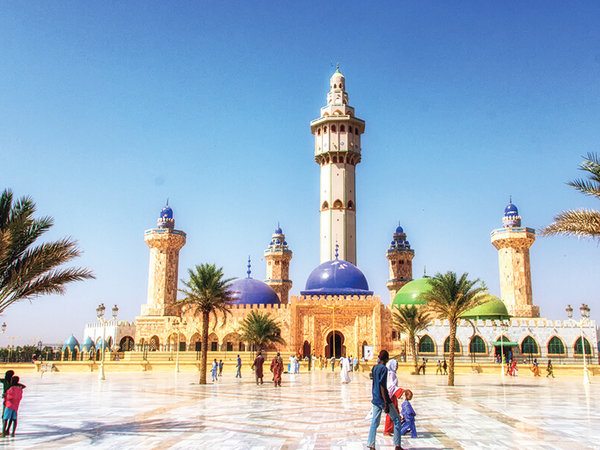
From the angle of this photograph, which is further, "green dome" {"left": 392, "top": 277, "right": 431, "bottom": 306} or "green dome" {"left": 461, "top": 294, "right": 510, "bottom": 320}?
"green dome" {"left": 392, "top": 277, "right": 431, "bottom": 306}

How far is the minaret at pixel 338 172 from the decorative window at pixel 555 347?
17.8 meters

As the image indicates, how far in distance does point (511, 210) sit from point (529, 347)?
53.6 ft

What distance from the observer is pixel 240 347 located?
4569 cm

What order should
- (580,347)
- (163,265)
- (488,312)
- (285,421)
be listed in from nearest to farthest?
(285,421)
(580,347)
(488,312)
(163,265)

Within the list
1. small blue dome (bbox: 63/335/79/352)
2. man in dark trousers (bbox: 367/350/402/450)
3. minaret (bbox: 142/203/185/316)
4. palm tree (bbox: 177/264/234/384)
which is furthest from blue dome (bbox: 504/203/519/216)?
man in dark trousers (bbox: 367/350/402/450)

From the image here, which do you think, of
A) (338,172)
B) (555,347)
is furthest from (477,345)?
(338,172)

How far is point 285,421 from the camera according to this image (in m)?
11.3

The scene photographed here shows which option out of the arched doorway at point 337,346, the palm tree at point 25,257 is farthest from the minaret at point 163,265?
the palm tree at point 25,257

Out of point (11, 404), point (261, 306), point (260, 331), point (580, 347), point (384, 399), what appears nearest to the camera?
point (384, 399)

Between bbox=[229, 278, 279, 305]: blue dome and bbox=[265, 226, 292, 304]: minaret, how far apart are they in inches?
632

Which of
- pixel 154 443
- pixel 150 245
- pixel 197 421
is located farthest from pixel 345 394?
pixel 150 245

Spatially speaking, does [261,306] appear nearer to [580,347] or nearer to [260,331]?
[260,331]

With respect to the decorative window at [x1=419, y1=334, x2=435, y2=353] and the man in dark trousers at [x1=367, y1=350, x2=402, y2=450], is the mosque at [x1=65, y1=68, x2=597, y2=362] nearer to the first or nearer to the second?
the decorative window at [x1=419, y1=334, x2=435, y2=353]

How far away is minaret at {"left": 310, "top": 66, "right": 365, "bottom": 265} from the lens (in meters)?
52.0
